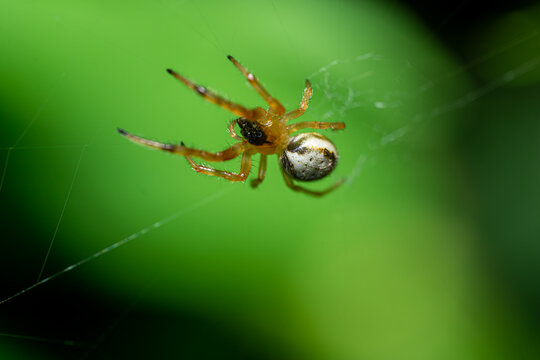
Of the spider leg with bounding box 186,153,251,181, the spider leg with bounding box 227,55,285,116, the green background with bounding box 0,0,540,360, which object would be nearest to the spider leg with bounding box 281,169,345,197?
the green background with bounding box 0,0,540,360

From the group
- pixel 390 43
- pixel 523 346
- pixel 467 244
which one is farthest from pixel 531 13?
pixel 523 346

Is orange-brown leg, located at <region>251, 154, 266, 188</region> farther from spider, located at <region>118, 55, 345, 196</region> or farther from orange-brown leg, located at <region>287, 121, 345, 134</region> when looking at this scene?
orange-brown leg, located at <region>287, 121, 345, 134</region>

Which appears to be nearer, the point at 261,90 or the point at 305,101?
the point at 261,90

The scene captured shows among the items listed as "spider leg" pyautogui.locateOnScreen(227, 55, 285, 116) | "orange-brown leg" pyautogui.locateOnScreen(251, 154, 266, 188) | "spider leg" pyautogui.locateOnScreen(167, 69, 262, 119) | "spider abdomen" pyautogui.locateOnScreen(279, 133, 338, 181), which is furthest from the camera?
"orange-brown leg" pyautogui.locateOnScreen(251, 154, 266, 188)

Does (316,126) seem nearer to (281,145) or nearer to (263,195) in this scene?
(281,145)

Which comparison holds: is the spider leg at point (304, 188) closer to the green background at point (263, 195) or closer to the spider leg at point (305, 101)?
the green background at point (263, 195)

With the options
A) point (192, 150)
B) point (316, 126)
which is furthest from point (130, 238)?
point (316, 126)
